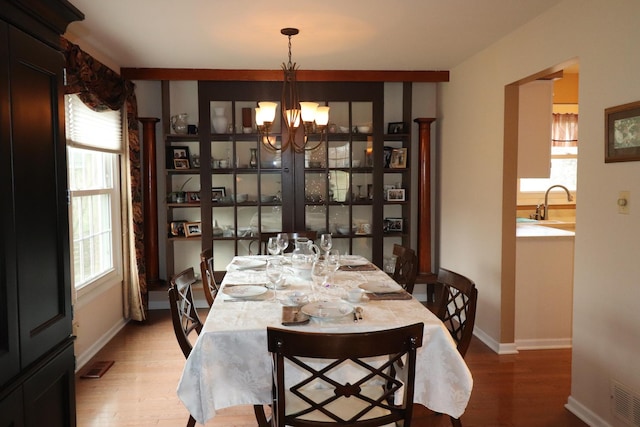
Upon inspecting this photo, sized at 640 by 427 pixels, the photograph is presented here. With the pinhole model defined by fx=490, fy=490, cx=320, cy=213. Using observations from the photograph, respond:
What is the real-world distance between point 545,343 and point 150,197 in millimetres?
3926

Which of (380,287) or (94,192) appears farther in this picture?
(94,192)

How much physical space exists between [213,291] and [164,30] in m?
1.94

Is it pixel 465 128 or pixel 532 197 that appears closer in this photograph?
pixel 465 128

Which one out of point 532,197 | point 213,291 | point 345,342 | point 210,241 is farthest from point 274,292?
point 532,197

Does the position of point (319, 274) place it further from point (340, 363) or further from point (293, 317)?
point (340, 363)

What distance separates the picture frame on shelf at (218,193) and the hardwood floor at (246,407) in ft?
5.13

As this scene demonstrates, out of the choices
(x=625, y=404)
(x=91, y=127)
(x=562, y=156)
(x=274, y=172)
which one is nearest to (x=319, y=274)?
(x=625, y=404)

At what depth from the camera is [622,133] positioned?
2502 millimetres

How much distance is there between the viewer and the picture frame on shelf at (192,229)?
5172mm

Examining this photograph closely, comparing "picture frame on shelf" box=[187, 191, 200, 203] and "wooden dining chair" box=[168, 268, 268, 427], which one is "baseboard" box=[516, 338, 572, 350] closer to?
"wooden dining chair" box=[168, 268, 268, 427]

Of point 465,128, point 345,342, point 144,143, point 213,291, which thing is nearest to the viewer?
point 345,342

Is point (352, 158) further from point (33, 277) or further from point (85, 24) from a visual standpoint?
point (33, 277)

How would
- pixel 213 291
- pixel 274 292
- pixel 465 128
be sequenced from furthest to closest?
pixel 465 128 → pixel 213 291 → pixel 274 292

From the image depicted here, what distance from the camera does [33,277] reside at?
1651mm
